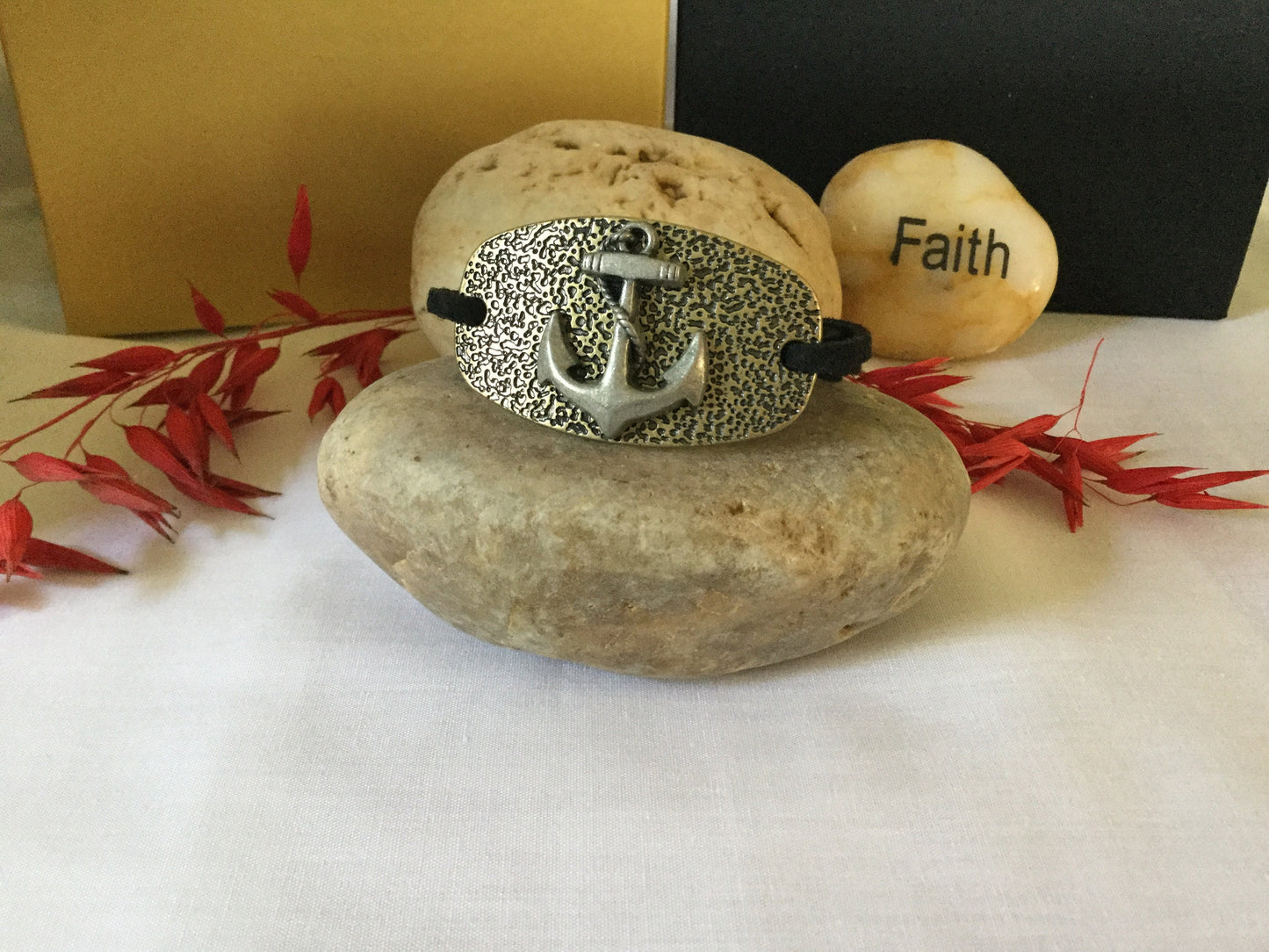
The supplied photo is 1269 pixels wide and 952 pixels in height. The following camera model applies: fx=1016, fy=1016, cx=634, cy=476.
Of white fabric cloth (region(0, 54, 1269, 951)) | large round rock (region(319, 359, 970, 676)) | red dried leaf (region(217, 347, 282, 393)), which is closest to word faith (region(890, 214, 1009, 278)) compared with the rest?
white fabric cloth (region(0, 54, 1269, 951))

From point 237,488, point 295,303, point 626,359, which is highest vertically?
point 626,359

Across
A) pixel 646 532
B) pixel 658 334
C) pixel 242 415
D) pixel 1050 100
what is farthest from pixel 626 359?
pixel 1050 100

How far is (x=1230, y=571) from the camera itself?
42.9 inches

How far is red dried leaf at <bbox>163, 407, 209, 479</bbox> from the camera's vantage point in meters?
1.15

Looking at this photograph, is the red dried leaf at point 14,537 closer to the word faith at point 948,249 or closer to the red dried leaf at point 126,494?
the red dried leaf at point 126,494

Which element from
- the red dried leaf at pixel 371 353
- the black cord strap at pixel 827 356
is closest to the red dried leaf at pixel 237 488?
the red dried leaf at pixel 371 353

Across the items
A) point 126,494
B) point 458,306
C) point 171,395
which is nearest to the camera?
point 458,306

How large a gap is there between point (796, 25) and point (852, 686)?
1.15 m

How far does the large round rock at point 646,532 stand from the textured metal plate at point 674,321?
3cm

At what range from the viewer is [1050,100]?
1.66 m

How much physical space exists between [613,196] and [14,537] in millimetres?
735

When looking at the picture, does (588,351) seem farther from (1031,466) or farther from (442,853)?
(1031,466)

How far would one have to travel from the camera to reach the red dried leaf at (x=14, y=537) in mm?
966

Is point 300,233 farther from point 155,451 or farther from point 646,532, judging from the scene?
point 646,532
